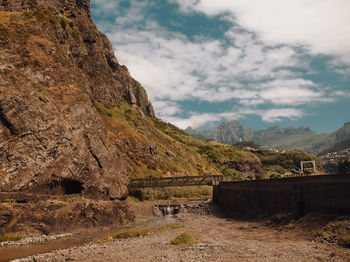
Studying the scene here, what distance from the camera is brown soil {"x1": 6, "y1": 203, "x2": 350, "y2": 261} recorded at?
19.5 metres

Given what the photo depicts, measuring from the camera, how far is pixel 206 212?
160 ft

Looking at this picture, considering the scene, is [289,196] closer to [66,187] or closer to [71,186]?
[71,186]

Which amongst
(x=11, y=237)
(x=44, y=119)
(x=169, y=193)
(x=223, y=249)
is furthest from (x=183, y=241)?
(x=169, y=193)

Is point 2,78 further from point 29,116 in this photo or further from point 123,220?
point 123,220

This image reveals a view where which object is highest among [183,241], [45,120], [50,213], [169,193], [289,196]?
[45,120]

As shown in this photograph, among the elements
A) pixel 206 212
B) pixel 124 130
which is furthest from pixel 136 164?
pixel 206 212

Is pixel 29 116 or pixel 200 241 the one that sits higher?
pixel 29 116

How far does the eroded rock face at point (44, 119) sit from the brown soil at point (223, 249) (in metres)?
13.2

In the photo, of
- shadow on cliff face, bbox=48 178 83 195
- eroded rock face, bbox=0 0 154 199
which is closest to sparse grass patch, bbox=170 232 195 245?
eroded rock face, bbox=0 0 154 199

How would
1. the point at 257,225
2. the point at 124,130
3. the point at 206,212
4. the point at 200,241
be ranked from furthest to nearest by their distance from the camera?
1. the point at 124,130
2. the point at 206,212
3. the point at 257,225
4. the point at 200,241

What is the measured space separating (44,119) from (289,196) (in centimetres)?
3520

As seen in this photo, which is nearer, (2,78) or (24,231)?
(24,231)

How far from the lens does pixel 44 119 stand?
121ft

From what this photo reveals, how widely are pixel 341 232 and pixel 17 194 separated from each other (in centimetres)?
3331
